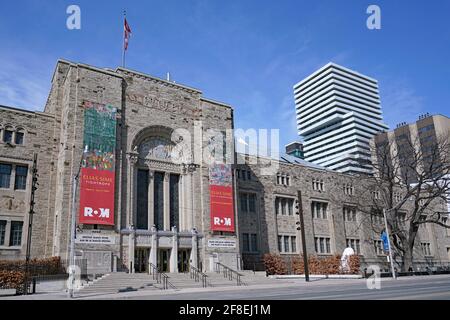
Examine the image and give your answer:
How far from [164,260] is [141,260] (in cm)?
209

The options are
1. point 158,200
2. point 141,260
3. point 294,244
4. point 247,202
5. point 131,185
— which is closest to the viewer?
point 141,260

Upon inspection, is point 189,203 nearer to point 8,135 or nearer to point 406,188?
point 8,135

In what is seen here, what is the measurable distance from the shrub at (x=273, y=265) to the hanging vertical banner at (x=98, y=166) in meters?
17.8

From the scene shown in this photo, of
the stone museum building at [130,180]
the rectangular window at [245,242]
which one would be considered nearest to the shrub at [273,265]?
the stone museum building at [130,180]

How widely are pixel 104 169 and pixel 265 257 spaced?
1929cm

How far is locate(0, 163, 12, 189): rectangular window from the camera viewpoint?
100ft

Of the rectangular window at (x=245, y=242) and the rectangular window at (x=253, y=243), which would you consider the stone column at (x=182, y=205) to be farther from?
the rectangular window at (x=253, y=243)

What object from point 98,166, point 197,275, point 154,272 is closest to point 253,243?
point 197,275

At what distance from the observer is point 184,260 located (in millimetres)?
34656

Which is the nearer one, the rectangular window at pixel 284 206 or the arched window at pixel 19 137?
the arched window at pixel 19 137

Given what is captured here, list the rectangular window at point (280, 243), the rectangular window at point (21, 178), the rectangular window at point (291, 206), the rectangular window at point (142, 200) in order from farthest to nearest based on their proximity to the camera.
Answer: the rectangular window at point (291, 206), the rectangular window at point (280, 243), the rectangular window at point (142, 200), the rectangular window at point (21, 178)

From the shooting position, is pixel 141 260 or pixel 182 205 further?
pixel 182 205

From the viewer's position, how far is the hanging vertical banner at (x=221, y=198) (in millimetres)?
36344
